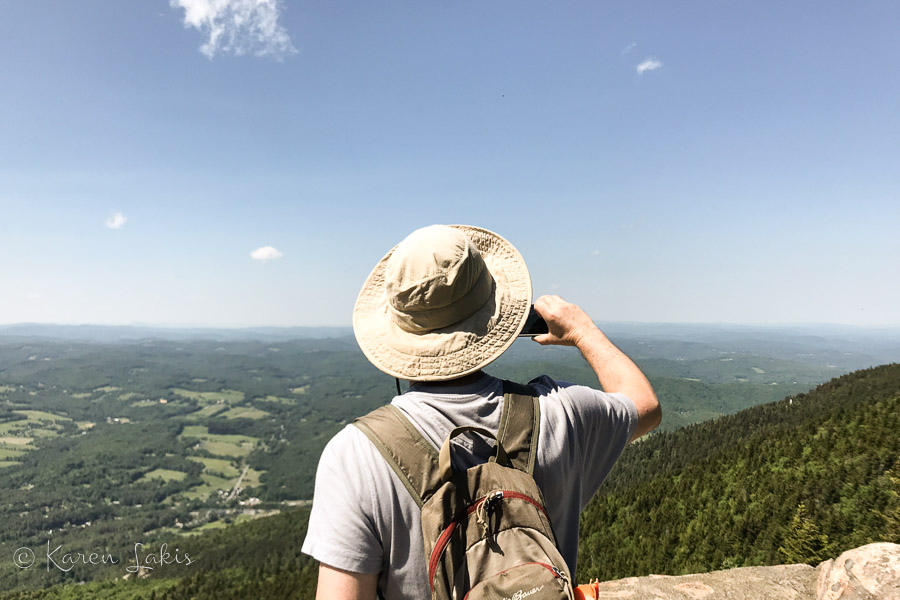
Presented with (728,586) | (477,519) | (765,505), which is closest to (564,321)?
(477,519)

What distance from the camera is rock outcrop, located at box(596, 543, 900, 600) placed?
591 centimetres

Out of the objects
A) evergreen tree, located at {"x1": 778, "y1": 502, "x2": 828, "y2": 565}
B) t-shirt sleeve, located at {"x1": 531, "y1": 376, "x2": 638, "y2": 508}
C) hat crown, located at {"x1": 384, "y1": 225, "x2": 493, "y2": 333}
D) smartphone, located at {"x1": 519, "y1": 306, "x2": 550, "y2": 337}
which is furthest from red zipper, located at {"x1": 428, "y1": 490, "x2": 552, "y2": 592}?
evergreen tree, located at {"x1": 778, "y1": 502, "x2": 828, "y2": 565}

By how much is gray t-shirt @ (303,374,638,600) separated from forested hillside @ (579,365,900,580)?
89.6ft

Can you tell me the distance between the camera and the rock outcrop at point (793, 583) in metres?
5.91

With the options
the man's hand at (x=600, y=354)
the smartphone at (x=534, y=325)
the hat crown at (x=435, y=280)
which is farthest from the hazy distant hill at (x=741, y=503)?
the hat crown at (x=435, y=280)

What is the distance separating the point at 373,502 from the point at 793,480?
5210cm

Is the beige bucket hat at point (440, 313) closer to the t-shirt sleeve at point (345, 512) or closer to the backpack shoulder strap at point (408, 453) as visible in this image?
the backpack shoulder strap at point (408, 453)

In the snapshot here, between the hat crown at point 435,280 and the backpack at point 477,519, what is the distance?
42 centimetres

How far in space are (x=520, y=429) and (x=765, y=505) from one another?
48.2 m

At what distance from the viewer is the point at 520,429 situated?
68.6 inches

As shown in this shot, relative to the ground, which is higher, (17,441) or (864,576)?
(864,576)

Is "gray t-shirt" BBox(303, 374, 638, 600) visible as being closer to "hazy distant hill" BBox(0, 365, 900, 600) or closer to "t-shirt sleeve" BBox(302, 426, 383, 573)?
"t-shirt sleeve" BBox(302, 426, 383, 573)

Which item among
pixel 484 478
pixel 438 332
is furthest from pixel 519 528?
pixel 438 332

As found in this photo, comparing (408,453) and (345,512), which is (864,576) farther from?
(345,512)
